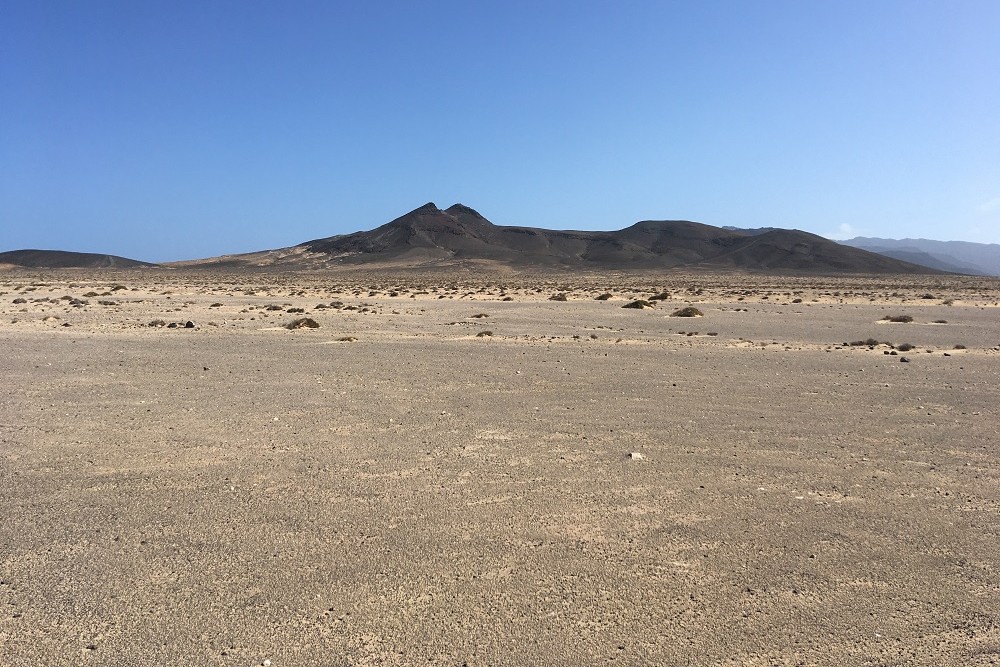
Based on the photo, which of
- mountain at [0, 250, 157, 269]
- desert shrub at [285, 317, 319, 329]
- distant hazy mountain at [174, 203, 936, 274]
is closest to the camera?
desert shrub at [285, 317, 319, 329]

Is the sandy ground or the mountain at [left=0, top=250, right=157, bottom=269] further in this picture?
the mountain at [left=0, top=250, right=157, bottom=269]

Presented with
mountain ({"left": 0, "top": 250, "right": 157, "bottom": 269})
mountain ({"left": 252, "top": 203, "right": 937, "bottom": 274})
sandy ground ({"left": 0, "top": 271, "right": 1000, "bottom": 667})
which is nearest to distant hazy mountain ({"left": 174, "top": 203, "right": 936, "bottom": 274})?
mountain ({"left": 252, "top": 203, "right": 937, "bottom": 274})

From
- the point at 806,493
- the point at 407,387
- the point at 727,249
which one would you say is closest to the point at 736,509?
the point at 806,493

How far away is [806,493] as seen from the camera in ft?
22.5

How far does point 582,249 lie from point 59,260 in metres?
116

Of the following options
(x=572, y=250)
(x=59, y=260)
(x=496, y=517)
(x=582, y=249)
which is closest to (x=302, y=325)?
(x=496, y=517)

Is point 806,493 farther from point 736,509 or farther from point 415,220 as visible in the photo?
point 415,220

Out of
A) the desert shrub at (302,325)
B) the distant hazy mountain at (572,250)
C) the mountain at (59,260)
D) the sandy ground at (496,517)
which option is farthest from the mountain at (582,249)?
the sandy ground at (496,517)

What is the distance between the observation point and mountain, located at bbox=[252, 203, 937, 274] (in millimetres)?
138750

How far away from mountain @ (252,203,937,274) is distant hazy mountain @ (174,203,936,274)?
0.65ft

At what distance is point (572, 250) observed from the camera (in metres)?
167

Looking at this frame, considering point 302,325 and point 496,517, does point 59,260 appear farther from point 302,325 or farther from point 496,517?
point 496,517

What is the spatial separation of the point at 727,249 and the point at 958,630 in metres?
171

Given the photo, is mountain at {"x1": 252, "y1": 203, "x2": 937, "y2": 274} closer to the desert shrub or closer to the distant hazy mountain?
the distant hazy mountain
